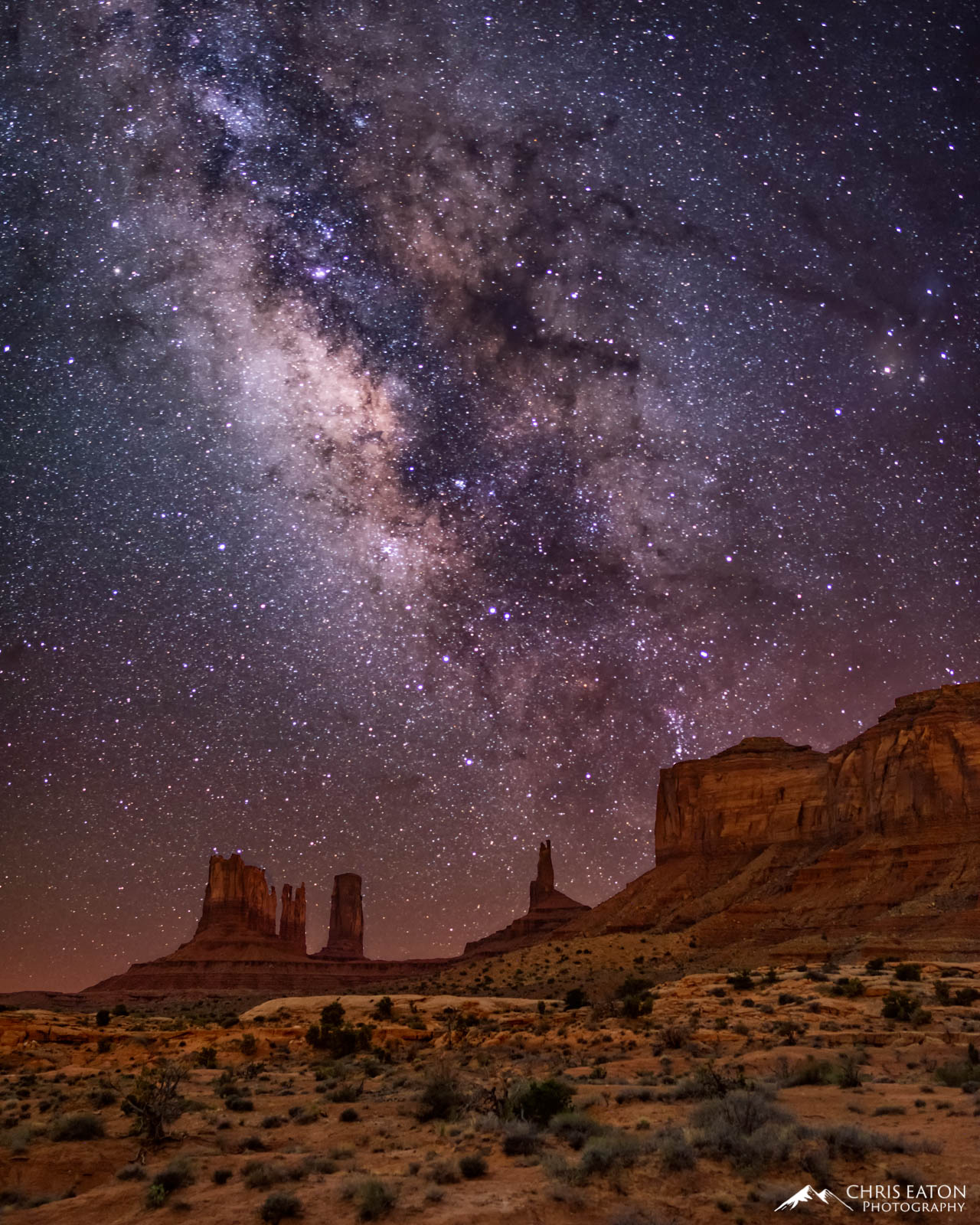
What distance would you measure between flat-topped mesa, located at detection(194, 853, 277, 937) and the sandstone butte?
54.8 inches

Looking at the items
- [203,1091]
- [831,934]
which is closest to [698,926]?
[831,934]

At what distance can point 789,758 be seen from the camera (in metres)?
106

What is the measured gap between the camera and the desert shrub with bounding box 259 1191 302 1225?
10820 mm

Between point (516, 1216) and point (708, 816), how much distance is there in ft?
336

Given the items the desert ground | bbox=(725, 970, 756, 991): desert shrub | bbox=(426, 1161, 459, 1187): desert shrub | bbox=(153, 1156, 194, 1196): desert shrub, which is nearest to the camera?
the desert ground

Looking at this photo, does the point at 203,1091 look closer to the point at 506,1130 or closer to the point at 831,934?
the point at 506,1130

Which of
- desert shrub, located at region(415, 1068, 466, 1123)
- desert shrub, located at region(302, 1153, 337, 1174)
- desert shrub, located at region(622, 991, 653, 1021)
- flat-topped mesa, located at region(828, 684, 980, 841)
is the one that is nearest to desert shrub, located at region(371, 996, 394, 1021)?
desert shrub, located at region(622, 991, 653, 1021)

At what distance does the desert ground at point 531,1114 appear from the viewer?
10961 mm

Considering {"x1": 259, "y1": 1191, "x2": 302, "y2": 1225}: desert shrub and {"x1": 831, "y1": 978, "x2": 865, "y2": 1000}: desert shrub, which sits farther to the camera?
{"x1": 831, "y1": 978, "x2": 865, "y2": 1000}: desert shrub

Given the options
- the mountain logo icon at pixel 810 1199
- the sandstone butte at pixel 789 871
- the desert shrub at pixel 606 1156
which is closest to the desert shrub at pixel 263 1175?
the desert shrub at pixel 606 1156

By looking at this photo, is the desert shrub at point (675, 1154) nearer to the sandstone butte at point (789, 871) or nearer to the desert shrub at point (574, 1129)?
the desert shrub at point (574, 1129)

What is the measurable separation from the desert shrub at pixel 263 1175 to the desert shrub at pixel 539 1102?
409 cm

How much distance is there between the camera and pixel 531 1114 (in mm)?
14977

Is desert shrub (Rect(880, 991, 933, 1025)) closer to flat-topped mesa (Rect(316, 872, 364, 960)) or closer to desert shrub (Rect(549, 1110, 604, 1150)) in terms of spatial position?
desert shrub (Rect(549, 1110, 604, 1150))
